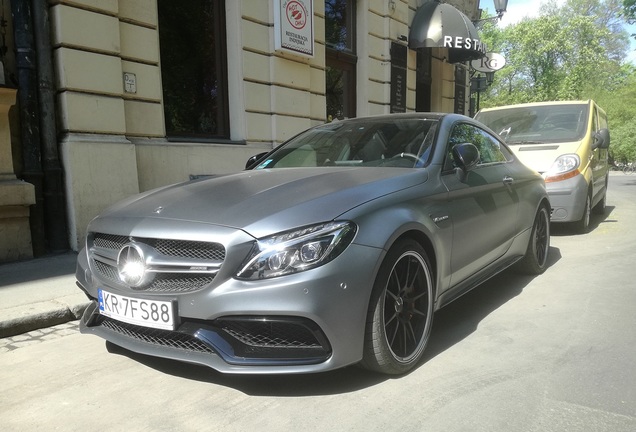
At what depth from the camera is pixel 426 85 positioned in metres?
15.1

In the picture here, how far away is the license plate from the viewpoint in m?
2.36

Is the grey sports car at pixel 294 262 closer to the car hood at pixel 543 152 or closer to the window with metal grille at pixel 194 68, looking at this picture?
the car hood at pixel 543 152

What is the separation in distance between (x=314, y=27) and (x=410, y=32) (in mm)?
4394

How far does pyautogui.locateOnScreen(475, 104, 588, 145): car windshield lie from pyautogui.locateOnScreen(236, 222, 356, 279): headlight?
19.3ft

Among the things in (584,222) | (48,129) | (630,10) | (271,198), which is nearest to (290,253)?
(271,198)

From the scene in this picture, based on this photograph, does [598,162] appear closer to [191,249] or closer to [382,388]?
[382,388]

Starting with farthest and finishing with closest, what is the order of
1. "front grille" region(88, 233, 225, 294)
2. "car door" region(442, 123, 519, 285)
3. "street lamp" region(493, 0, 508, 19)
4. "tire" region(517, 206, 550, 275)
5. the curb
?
"street lamp" region(493, 0, 508, 19) < "tire" region(517, 206, 550, 275) < the curb < "car door" region(442, 123, 519, 285) < "front grille" region(88, 233, 225, 294)

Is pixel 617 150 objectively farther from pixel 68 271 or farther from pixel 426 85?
pixel 68 271

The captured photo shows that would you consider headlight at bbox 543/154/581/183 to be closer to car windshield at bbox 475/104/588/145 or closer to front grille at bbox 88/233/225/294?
car windshield at bbox 475/104/588/145

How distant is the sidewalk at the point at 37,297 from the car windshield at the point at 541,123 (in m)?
6.09

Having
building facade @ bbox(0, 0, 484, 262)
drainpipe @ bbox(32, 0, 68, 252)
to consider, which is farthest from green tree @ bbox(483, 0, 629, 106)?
drainpipe @ bbox(32, 0, 68, 252)

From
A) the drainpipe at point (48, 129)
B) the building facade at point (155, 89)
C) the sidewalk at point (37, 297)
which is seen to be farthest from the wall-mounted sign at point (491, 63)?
the sidewalk at point (37, 297)

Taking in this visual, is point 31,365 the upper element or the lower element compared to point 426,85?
lower

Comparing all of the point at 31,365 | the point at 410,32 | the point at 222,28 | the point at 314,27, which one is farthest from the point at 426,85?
the point at 31,365
